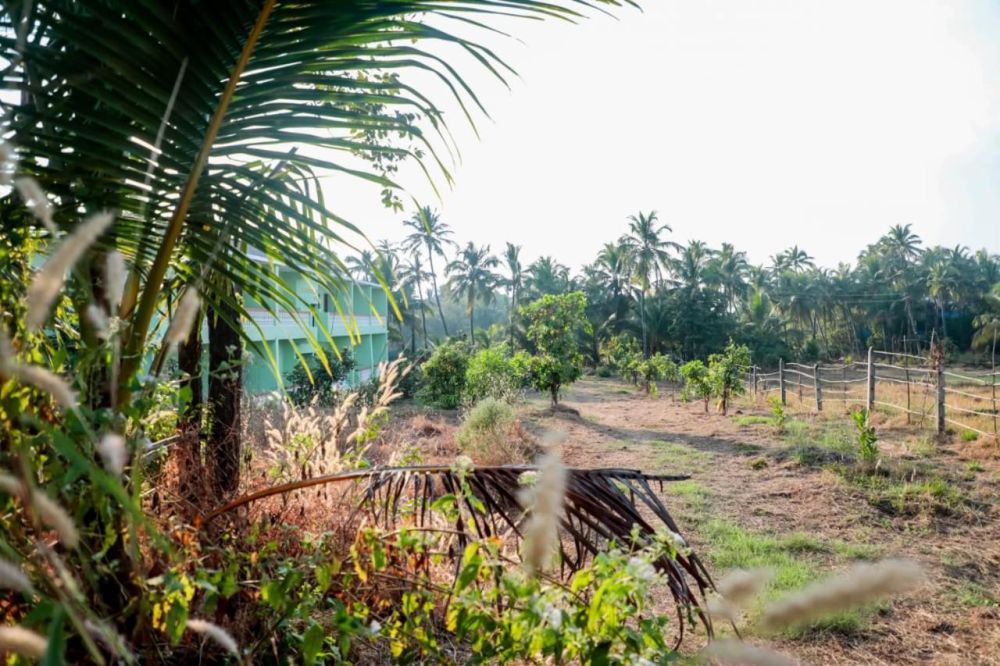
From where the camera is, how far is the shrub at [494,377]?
14990mm

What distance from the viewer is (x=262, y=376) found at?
19.0 meters

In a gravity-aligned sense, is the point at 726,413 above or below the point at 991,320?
below

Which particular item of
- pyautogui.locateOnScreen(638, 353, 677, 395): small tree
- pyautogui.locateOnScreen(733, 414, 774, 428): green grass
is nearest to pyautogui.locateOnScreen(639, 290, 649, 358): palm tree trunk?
pyautogui.locateOnScreen(638, 353, 677, 395): small tree

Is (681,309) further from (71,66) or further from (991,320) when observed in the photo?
(71,66)

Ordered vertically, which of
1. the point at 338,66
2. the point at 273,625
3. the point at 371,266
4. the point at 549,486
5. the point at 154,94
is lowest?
the point at 273,625

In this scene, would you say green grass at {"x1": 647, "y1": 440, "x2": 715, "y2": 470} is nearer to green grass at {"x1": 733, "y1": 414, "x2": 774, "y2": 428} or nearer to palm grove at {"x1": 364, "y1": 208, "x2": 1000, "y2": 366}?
green grass at {"x1": 733, "y1": 414, "x2": 774, "y2": 428}

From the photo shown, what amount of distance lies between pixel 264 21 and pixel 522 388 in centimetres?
1708

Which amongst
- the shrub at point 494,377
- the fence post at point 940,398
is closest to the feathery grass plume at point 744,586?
the fence post at point 940,398

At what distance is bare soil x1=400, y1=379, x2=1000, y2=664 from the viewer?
3801 millimetres

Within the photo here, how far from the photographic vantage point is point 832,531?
19.9ft

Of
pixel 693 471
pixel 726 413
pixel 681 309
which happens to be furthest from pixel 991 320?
pixel 693 471

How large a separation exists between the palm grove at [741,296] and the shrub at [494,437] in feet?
109

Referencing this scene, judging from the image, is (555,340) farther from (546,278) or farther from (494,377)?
(546,278)

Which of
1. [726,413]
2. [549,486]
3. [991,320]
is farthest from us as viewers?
[991,320]
